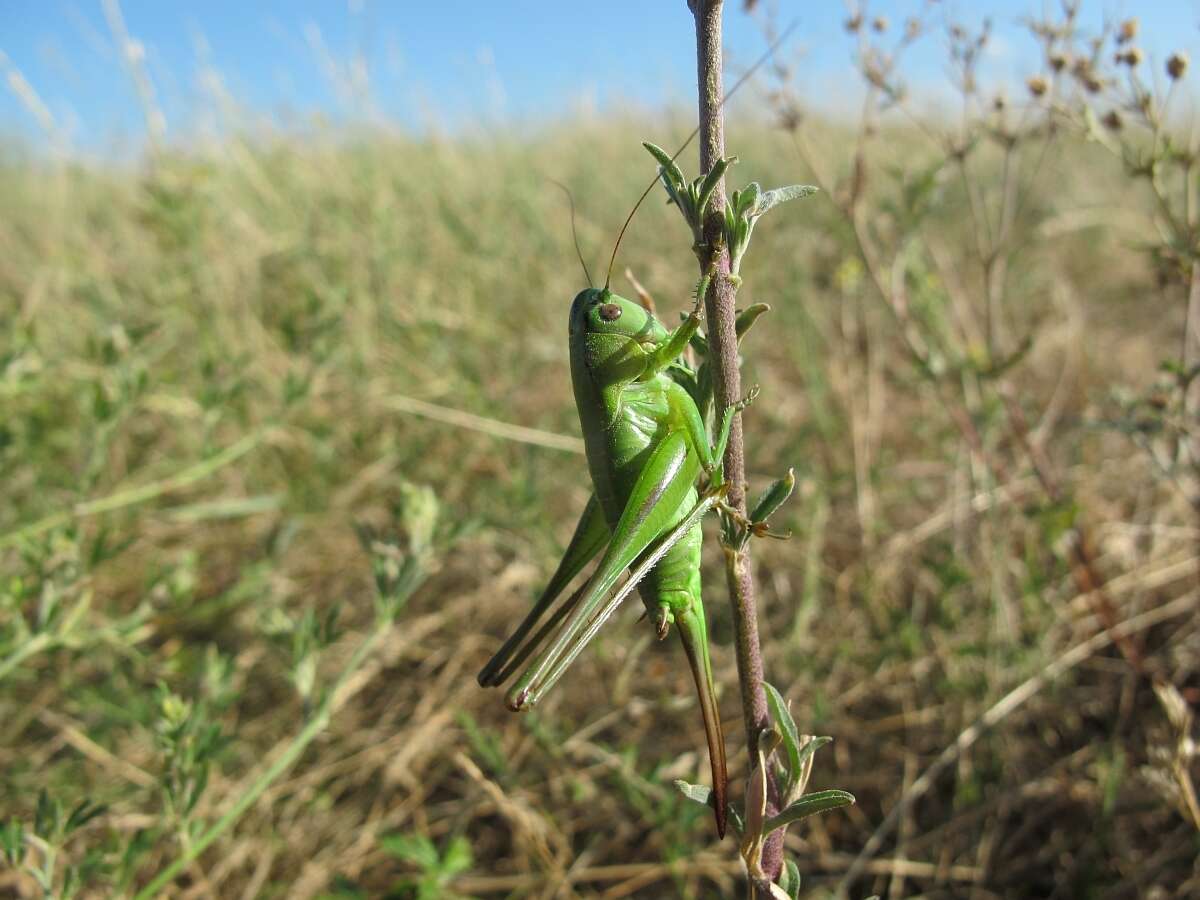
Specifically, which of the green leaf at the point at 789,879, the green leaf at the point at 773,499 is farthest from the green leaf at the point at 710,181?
the green leaf at the point at 789,879

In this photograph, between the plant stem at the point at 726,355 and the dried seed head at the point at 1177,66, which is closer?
the plant stem at the point at 726,355

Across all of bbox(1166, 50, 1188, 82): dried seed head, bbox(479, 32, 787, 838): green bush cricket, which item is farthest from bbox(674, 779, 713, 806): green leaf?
bbox(1166, 50, 1188, 82): dried seed head

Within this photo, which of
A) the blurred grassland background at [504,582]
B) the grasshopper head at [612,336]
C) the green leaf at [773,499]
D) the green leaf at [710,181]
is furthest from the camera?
the blurred grassland background at [504,582]

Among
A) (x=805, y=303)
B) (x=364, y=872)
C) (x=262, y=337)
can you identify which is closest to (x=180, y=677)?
(x=364, y=872)

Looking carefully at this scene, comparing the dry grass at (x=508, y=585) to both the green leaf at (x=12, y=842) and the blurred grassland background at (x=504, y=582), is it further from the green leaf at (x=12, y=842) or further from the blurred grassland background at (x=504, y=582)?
the green leaf at (x=12, y=842)

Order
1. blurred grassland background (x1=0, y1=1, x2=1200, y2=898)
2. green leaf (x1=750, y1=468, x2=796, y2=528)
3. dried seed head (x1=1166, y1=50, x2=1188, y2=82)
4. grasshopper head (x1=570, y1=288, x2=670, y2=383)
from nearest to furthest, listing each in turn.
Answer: green leaf (x1=750, y1=468, x2=796, y2=528), grasshopper head (x1=570, y1=288, x2=670, y2=383), dried seed head (x1=1166, y1=50, x2=1188, y2=82), blurred grassland background (x1=0, y1=1, x2=1200, y2=898)

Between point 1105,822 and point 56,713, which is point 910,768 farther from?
point 56,713

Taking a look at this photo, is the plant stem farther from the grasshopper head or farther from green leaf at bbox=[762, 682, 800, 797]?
the grasshopper head
